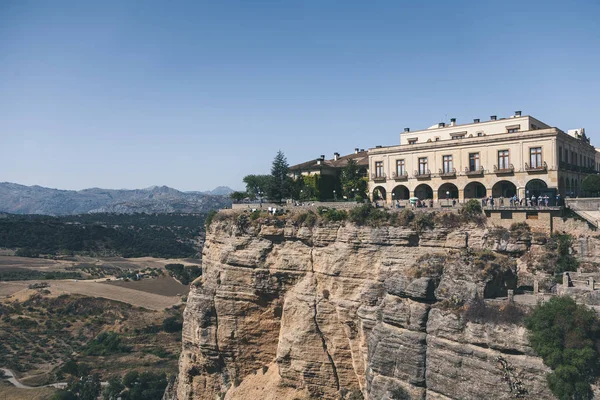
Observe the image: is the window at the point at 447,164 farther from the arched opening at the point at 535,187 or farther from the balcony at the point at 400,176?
the arched opening at the point at 535,187

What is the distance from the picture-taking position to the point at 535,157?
38719 millimetres

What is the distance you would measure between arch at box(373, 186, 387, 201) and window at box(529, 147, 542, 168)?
13.2 m

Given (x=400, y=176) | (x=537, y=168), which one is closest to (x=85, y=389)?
(x=400, y=176)

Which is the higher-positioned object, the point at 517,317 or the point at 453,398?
the point at 517,317

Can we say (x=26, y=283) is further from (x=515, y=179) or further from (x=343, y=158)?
(x=515, y=179)

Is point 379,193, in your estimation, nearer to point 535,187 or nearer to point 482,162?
point 482,162

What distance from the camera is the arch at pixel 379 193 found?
1875 inches

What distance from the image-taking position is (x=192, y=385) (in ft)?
152

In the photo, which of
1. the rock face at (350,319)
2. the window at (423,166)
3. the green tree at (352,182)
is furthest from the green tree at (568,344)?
the green tree at (352,182)

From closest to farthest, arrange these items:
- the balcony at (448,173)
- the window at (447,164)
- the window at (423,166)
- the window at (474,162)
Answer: the window at (474,162) → the balcony at (448,173) → the window at (447,164) → the window at (423,166)

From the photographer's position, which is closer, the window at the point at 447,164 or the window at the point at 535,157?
the window at the point at 535,157

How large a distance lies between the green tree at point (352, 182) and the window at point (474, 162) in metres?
10.6

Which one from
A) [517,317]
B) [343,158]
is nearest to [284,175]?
[343,158]

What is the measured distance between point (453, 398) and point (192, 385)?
2620cm
